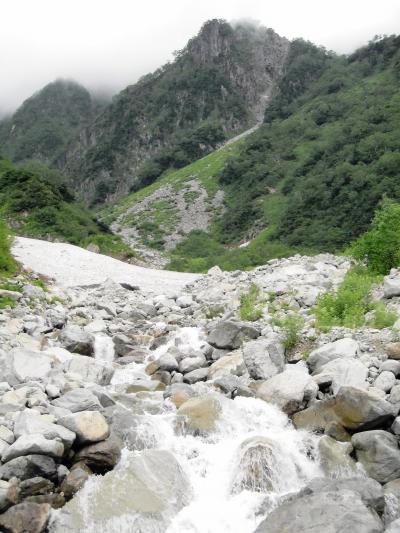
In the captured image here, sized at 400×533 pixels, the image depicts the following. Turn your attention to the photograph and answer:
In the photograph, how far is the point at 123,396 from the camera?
1395 centimetres

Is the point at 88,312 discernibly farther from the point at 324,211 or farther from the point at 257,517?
the point at 324,211

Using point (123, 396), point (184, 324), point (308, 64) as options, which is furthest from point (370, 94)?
point (123, 396)

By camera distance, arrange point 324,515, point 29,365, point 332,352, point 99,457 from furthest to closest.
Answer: point 332,352, point 29,365, point 99,457, point 324,515

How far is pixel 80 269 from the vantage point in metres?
37.3

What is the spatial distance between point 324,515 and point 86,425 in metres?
5.07

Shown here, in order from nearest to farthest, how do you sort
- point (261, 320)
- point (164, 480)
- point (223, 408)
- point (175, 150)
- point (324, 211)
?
1. point (164, 480)
2. point (223, 408)
3. point (261, 320)
4. point (324, 211)
5. point (175, 150)

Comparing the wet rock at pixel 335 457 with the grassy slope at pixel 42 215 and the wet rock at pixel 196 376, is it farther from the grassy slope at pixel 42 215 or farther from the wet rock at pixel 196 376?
the grassy slope at pixel 42 215

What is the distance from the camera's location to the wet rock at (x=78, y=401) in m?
11.9

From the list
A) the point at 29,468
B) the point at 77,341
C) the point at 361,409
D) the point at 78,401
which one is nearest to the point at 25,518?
the point at 29,468

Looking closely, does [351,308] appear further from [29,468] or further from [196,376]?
[29,468]

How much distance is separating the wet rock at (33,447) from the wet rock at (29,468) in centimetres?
10

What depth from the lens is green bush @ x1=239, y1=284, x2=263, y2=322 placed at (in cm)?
2064

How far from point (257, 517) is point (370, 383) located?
4.72 meters

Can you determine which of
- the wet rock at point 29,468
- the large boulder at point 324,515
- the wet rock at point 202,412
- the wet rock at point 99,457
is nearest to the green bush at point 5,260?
the wet rock at point 202,412
